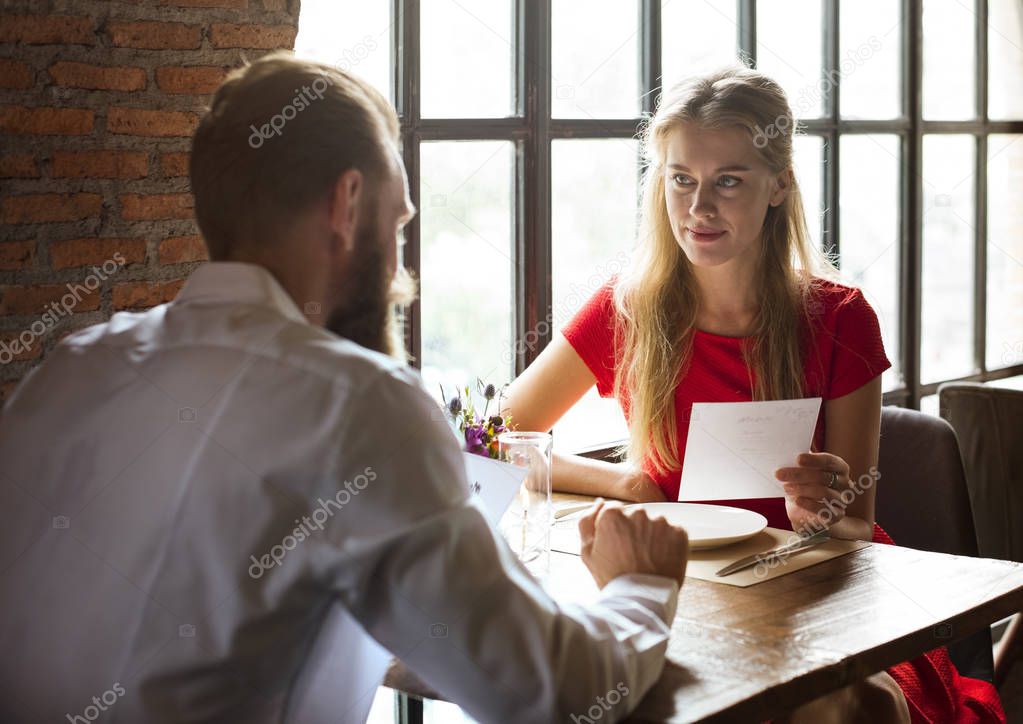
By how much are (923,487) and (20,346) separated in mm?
1847

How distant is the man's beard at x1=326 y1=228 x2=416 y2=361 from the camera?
1.37m

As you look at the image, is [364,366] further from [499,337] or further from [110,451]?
[499,337]

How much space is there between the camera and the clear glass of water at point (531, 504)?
184 cm

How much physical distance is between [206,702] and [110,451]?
0.27 meters

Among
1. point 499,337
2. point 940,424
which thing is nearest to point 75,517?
point 940,424

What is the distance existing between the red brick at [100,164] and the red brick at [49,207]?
39 millimetres

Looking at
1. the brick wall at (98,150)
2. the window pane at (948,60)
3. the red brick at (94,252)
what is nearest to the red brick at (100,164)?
the brick wall at (98,150)

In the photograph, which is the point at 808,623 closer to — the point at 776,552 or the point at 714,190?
the point at 776,552

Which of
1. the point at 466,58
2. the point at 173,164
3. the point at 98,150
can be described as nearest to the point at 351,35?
the point at 466,58

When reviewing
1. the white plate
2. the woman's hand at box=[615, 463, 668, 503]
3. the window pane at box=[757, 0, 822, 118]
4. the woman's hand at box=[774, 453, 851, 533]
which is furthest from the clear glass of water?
the window pane at box=[757, 0, 822, 118]

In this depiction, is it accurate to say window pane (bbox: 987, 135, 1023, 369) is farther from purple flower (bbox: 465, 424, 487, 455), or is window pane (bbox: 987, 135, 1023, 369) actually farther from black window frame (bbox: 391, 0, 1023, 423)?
purple flower (bbox: 465, 424, 487, 455)

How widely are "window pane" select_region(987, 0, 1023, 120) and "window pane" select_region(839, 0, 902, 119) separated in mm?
635

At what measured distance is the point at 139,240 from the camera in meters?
2.29

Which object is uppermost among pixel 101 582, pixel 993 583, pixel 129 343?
pixel 129 343
